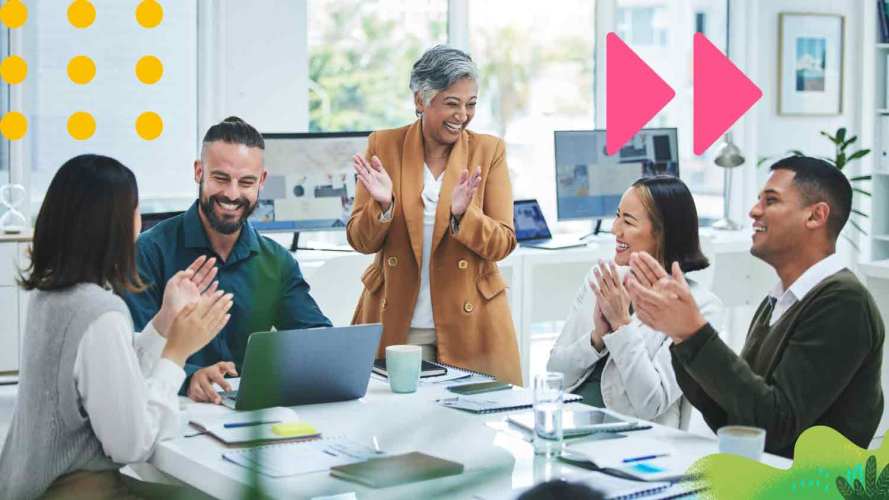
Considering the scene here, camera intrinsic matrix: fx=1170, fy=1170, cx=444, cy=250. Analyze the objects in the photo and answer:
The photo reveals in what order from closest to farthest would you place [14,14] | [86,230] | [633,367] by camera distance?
1. [86,230]
2. [633,367]
3. [14,14]

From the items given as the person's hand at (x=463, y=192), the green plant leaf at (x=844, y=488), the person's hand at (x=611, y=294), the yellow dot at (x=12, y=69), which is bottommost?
the person's hand at (x=611, y=294)

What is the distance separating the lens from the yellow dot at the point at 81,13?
15.7 ft

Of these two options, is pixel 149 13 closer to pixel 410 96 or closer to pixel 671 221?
pixel 410 96

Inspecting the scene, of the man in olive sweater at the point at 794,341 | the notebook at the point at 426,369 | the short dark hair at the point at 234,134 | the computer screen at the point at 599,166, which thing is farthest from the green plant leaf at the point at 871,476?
the computer screen at the point at 599,166

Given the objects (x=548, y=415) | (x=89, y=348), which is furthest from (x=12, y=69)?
(x=548, y=415)

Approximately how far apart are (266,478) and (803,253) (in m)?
1.92

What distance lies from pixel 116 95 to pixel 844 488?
16.0 ft

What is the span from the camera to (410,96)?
5.49 meters

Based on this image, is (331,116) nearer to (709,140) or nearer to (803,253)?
(709,140)

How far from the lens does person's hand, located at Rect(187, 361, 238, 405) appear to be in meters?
2.02

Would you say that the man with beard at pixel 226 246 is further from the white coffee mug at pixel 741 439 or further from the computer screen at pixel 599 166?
the computer screen at pixel 599 166

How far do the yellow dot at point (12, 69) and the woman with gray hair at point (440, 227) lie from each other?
249 centimetres

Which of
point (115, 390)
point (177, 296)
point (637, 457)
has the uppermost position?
point (177, 296)

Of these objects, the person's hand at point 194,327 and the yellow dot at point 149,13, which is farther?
the yellow dot at point 149,13
